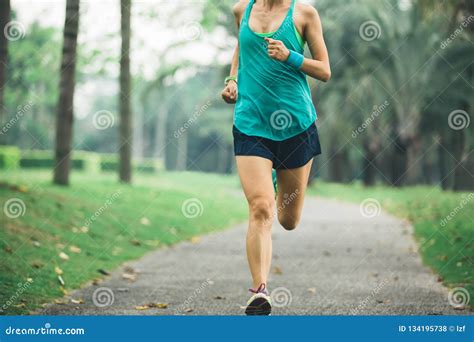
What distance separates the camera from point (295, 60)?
14.8 feet

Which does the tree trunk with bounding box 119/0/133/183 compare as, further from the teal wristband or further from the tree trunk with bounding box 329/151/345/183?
the tree trunk with bounding box 329/151/345/183

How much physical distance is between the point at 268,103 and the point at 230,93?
31 cm

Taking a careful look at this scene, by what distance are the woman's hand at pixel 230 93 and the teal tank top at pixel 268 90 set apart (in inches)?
5.1

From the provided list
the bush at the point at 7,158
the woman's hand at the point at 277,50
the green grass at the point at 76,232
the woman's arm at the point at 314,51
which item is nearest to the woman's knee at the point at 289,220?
the woman's arm at the point at 314,51

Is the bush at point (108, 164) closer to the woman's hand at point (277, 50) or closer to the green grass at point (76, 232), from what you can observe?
the green grass at point (76, 232)

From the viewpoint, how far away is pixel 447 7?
15453 mm

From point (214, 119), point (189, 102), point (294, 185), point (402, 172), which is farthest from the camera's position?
point (189, 102)

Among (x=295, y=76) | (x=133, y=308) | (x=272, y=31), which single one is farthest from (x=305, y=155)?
(x=133, y=308)

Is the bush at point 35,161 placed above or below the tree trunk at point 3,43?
below

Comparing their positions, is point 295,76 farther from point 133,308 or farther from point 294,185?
point 133,308

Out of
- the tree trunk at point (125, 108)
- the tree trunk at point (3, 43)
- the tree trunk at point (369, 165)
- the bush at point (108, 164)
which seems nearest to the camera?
the tree trunk at point (3, 43)

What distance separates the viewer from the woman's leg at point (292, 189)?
4.93 m

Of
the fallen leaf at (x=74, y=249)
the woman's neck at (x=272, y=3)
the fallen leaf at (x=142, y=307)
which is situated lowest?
the fallen leaf at (x=74, y=249)

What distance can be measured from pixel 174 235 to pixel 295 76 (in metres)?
7.62
